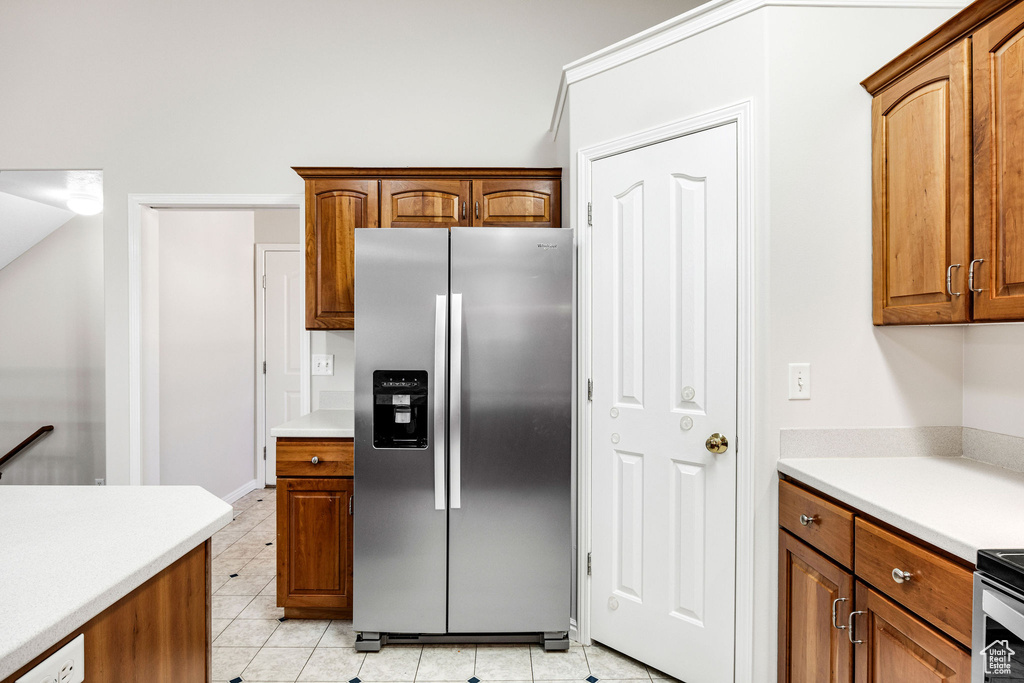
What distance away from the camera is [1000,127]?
1.36 m

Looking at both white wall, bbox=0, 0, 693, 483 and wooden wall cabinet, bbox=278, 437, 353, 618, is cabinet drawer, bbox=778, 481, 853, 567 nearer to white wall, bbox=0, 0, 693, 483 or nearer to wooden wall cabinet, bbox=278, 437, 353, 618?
wooden wall cabinet, bbox=278, 437, 353, 618

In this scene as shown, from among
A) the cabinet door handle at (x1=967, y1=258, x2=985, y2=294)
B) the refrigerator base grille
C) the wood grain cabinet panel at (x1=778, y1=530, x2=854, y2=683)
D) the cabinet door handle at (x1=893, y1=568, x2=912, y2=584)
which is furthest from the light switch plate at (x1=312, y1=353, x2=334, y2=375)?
the cabinet door handle at (x1=967, y1=258, x2=985, y2=294)

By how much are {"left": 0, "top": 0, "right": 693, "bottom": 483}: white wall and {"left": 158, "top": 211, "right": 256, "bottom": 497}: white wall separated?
54 centimetres

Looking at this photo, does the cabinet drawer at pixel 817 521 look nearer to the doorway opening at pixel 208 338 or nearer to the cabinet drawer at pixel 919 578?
the cabinet drawer at pixel 919 578

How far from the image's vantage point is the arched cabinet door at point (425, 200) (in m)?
2.66

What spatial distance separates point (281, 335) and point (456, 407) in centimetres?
295

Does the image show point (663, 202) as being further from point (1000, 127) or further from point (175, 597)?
point (175, 597)

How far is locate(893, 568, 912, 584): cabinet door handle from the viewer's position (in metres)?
1.20

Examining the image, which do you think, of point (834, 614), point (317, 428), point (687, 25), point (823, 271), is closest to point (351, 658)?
point (317, 428)

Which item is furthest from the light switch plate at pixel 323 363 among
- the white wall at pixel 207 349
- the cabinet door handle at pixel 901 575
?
the cabinet door handle at pixel 901 575

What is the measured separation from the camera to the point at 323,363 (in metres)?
3.01

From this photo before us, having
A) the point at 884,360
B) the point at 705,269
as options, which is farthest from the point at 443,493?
the point at 884,360

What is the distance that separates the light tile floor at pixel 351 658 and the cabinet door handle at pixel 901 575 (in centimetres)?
114

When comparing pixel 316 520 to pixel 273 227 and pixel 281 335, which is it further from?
pixel 273 227
